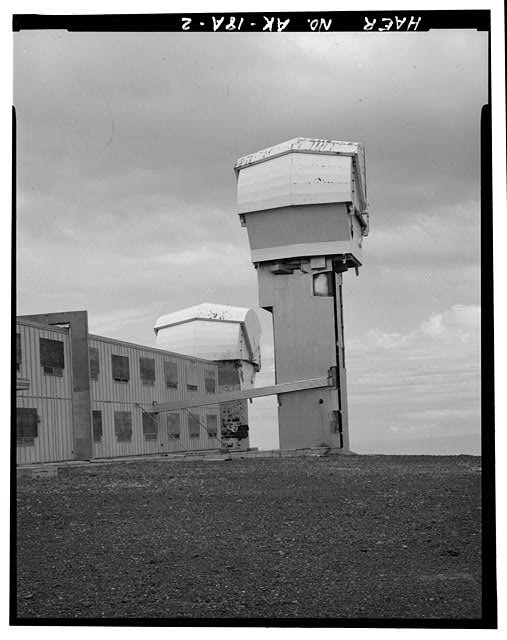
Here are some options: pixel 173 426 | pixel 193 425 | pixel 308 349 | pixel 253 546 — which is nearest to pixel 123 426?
pixel 173 426

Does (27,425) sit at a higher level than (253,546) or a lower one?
higher

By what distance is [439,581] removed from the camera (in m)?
8.16

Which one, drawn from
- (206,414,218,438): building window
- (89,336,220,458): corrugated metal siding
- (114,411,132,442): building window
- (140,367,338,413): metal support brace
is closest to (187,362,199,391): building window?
(89,336,220,458): corrugated metal siding

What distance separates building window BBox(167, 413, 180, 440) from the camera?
83.3 ft

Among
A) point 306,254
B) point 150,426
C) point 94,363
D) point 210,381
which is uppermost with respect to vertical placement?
point 306,254

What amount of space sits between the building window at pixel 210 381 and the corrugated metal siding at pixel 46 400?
6.84 m

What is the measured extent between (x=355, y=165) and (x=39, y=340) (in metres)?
8.05

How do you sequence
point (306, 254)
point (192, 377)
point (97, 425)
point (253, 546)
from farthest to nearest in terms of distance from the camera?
1. point (192, 377)
2. point (97, 425)
3. point (306, 254)
4. point (253, 546)

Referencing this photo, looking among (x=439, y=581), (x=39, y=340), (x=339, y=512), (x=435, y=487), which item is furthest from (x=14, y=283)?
(x=39, y=340)

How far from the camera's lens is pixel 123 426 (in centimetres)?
2322

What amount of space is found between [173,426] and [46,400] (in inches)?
250

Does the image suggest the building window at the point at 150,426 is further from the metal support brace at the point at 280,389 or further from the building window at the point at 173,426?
the metal support brace at the point at 280,389

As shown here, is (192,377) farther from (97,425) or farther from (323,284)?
(323,284)

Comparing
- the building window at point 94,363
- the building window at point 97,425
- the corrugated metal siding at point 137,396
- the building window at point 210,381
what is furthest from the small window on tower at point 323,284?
the building window at point 210,381
